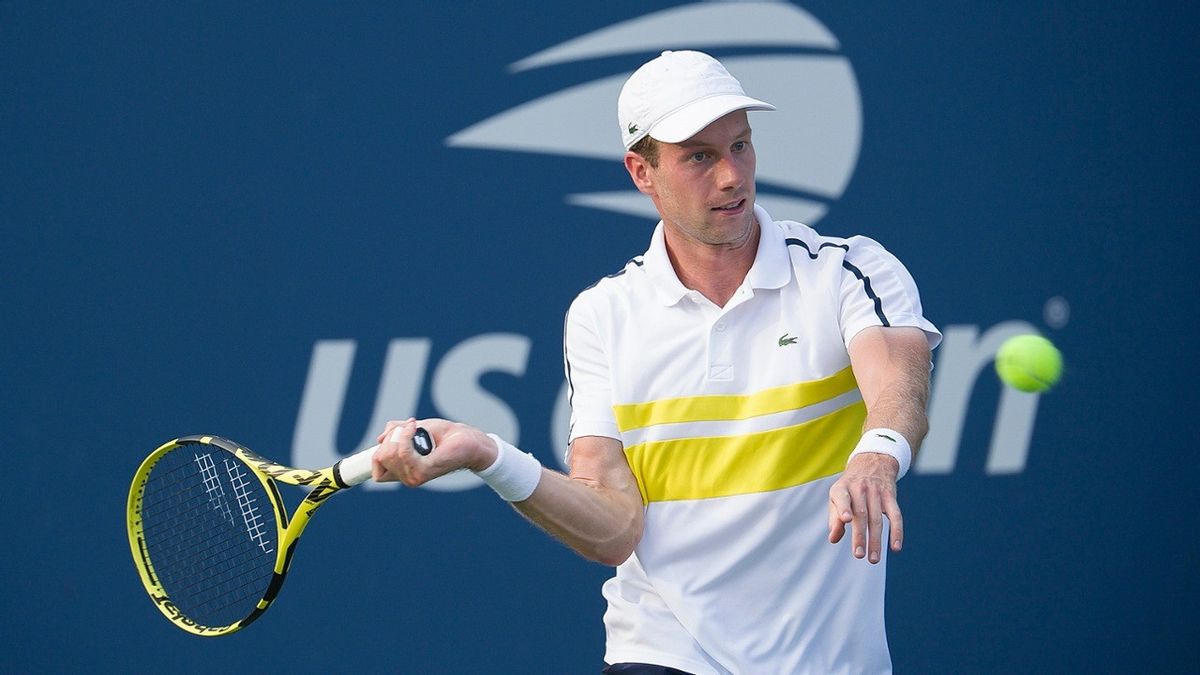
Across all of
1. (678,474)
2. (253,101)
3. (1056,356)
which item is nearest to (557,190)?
(253,101)

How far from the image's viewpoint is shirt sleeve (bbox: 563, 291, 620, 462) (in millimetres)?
3082

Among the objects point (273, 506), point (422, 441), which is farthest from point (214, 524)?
point (422, 441)

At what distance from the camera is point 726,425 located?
302cm

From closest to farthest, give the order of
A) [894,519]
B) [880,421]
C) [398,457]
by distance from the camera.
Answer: [894,519]
[398,457]
[880,421]

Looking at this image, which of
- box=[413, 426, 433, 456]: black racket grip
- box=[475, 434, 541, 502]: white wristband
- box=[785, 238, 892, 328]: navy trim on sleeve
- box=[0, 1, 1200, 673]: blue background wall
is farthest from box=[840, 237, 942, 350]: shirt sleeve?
box=[0, 1, 1200, 673]: blue background wall

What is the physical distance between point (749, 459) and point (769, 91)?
83.2 inches

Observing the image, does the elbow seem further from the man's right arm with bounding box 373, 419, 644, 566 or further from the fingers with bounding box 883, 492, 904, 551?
the fingers with bounding box 883, 492, 904, 551

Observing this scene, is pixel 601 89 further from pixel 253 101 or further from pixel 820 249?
pixel 820 249

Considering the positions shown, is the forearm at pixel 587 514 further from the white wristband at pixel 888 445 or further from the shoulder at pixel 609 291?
the white wristband at pixel 888 445

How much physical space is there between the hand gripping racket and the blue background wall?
0.53m

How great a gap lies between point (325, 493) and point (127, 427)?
6.90ft

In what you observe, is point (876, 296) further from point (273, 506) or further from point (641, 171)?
point (273, 506)

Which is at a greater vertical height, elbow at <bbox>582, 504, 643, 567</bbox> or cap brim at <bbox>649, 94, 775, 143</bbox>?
cap brim at <bbox>649, 94, 775, 143</bbox>

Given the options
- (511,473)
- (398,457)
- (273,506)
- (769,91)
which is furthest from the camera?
(769,91)
